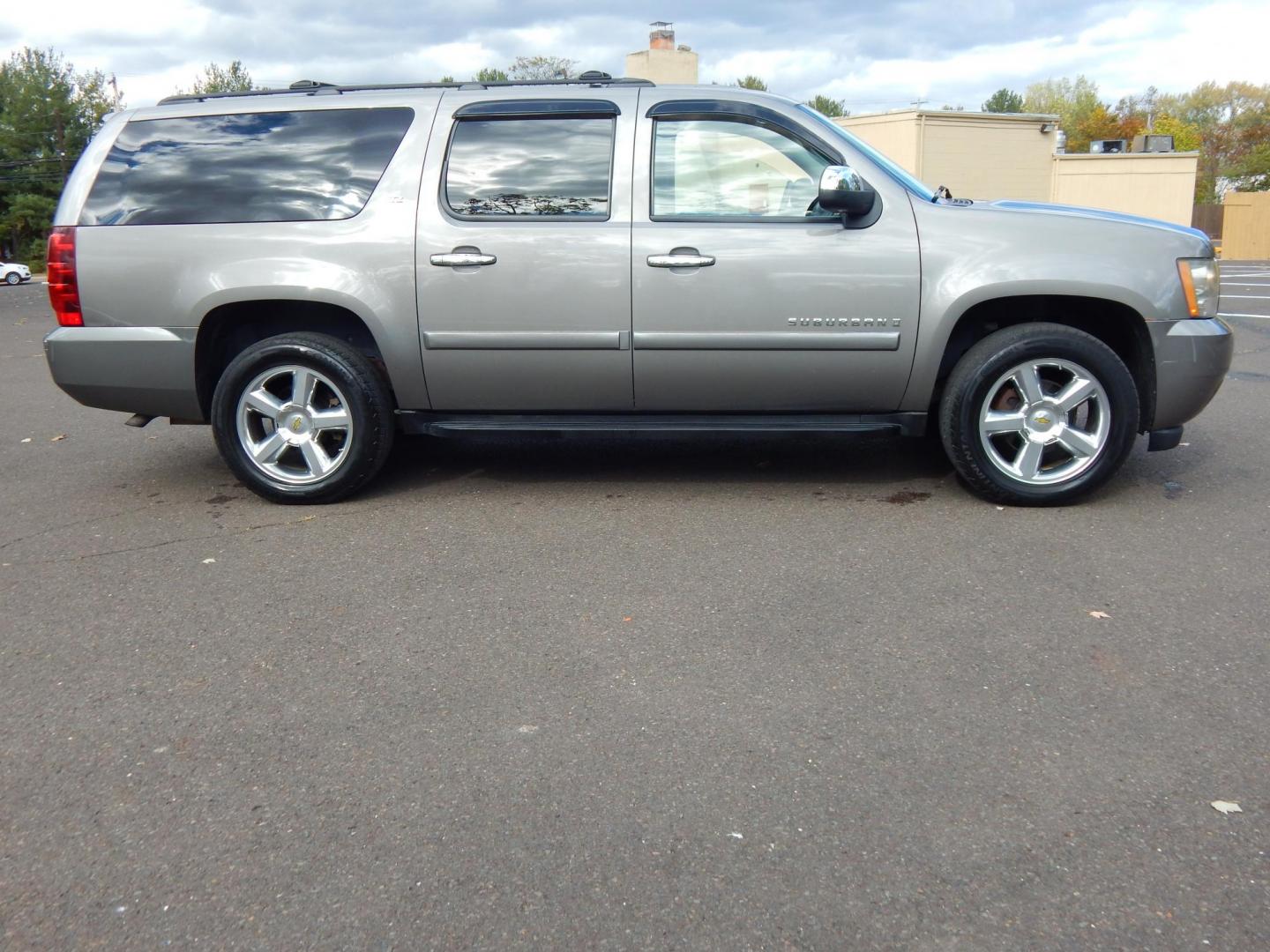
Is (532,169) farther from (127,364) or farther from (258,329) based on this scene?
(127,364)

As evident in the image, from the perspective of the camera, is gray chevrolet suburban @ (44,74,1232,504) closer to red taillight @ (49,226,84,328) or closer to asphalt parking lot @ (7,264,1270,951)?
red taillight @ (49,226,84,328)

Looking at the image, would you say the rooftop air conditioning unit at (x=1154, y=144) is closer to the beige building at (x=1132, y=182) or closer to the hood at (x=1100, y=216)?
the beige building at (x=1132, y=182)

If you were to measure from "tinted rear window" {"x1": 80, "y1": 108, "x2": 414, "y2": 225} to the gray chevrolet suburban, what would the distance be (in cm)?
1

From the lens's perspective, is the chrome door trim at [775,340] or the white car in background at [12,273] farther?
the white car in background at [12,273]

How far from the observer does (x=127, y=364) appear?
5.49m

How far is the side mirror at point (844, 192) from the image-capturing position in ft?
16.4

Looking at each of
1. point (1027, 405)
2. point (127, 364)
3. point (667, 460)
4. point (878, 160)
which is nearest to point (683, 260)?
point (878, 160)

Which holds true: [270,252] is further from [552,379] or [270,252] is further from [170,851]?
[170,851]

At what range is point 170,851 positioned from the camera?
8.87 feet

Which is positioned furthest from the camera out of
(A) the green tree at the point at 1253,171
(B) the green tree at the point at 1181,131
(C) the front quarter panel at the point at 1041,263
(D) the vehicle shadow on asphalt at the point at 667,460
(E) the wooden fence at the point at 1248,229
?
(B) the green tree at the point at 1181,131

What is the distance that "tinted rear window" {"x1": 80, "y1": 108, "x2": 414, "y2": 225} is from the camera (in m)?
5.44

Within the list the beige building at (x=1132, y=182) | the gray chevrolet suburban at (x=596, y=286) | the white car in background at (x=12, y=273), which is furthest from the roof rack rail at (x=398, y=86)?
the white car in background at (x=12, y=273)

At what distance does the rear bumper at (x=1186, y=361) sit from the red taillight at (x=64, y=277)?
4871 mm

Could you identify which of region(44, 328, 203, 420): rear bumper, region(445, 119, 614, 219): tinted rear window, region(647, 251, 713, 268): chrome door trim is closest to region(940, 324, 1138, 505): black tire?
region(647, 251, 713, 268): chrome door trim
